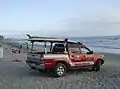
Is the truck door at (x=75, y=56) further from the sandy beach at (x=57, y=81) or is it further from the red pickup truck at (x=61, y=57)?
the sandy beach at (x=57, y=81)

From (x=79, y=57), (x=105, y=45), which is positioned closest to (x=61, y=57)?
(x=79, y=57)

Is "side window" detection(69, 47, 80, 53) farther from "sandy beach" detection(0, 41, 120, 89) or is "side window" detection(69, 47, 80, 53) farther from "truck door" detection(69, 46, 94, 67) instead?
"sandy beach" detection(0, 41, 120, 89)

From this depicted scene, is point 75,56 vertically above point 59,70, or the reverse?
point 75,56

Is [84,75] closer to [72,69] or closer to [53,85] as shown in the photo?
[72,69]

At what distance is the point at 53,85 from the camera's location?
38.9ft

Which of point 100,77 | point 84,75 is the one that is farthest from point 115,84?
point 84,75

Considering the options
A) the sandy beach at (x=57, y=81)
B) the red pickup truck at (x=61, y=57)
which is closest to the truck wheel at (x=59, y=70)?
the red pickup truck at (x=61, y=57)

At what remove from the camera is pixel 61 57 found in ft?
46.9

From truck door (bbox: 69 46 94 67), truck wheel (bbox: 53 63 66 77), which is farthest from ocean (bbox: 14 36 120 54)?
truck wheel (bbox: 53 63 66 77)

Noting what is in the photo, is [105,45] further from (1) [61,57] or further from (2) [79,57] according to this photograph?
(1) [61,57]

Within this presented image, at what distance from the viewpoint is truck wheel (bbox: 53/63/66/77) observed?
1407 cm

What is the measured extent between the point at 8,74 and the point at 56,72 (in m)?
2.80

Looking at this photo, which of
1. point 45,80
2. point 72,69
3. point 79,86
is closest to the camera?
point 79,86

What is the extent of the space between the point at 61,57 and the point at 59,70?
645 mm
